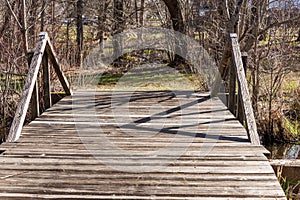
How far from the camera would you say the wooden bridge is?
2.55 m

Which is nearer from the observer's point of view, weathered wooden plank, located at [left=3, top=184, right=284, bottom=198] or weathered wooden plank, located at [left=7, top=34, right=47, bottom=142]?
weathered wooden plank, located at [left=3, top=184, right=284, bottom=198]

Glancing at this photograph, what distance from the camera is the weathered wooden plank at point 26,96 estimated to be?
3.57 meters

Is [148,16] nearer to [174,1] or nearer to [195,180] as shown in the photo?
[174,1]

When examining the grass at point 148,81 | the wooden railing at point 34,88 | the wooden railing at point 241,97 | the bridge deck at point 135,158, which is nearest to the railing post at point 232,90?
the wooden railing at point 241,97

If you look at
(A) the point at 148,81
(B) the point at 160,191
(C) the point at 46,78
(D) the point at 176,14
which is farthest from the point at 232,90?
(D) the point at 176,14

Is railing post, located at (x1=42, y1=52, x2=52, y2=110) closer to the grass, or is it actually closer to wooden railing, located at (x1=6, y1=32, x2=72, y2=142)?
wooden railing, located at (x1=6, y1=32, x2=72, y2=142)

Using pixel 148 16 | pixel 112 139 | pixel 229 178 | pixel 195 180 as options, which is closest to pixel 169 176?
pixel 195 180

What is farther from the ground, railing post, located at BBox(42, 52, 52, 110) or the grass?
railing post, located at BBox(42, 52, 52, 110)

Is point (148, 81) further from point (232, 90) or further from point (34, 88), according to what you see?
point (34, 88)

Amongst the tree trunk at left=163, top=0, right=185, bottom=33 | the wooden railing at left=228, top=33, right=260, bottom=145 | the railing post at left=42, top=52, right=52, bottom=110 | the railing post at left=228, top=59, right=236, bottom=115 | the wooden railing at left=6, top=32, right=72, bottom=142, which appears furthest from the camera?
the tree trunk at left=163, top=0, right=185, bottom=33

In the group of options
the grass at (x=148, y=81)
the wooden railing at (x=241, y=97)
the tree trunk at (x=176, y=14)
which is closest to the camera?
the wooden railing at (x=241, y=97)

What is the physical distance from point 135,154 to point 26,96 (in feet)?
4.49

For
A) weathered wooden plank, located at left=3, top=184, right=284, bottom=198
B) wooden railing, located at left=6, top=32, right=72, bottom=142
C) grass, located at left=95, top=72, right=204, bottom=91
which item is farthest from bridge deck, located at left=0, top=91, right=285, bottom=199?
grass, located at left=95, top=72, right=204, bottom=91

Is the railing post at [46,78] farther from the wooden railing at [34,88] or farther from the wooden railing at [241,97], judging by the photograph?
the wooden railing at [241,97]
